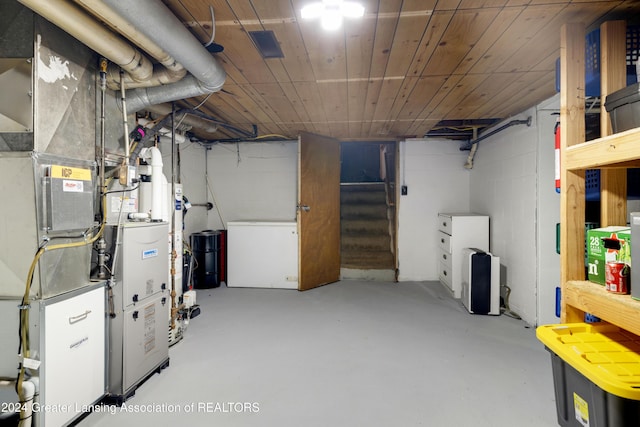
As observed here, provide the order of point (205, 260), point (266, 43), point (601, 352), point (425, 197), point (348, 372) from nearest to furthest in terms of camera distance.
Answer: point (601, 352) < point (266, 43) < point (348, 372) < point (205, 260) < point (425, 197)

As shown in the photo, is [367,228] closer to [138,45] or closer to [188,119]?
[188,119]

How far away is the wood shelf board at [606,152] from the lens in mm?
899

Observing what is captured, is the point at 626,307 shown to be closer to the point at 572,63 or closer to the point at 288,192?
the point at 572,63

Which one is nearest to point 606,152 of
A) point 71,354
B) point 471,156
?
point 71,354

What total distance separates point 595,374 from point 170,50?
2137 mm

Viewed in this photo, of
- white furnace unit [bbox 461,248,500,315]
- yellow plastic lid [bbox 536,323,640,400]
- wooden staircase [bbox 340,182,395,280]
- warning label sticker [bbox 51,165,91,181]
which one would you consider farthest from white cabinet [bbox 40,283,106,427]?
wooden staircase [bbox 340,182,395,280]

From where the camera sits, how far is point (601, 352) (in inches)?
39.4

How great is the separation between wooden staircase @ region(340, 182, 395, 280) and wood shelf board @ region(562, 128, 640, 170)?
370 centimetres

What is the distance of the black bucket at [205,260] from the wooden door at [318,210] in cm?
125

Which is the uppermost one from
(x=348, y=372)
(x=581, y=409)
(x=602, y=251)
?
(x=602, y=251)

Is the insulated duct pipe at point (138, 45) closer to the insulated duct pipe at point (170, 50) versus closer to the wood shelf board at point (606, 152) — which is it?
the insulated duct pipe at point (170, 50)

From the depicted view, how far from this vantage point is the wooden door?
13.4 ft

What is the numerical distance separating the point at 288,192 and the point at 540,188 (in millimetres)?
3261

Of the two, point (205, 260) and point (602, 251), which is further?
point (205, 260)
